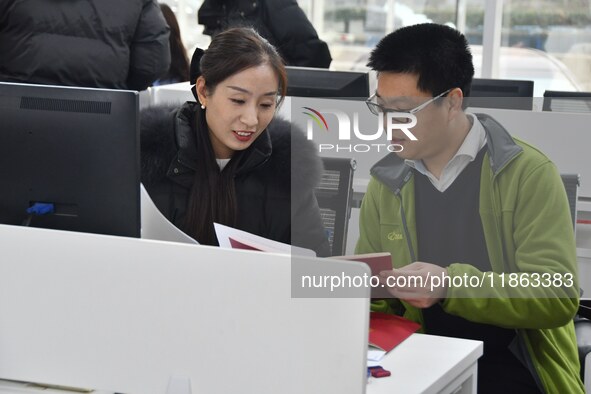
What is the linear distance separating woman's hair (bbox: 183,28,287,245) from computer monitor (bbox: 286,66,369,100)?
1.22ft

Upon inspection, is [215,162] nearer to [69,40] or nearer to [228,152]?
[228,152]

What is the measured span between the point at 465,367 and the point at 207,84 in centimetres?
110

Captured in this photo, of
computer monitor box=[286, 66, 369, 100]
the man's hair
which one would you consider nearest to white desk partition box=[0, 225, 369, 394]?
the man's hair

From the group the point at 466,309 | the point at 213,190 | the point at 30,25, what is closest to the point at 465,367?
the point at 466,309

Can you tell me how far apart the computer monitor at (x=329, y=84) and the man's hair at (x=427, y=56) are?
74 cm

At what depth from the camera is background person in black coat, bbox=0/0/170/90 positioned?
131 inches

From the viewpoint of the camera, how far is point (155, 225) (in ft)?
6.32

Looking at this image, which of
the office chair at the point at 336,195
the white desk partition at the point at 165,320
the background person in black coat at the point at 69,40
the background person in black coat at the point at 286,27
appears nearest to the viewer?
the white desk partition at the point at 165,320

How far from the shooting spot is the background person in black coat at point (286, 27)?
Result: 404cm

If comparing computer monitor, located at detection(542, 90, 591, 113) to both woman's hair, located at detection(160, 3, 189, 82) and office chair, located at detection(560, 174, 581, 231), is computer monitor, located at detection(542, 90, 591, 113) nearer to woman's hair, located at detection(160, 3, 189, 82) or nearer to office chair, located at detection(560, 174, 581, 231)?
office chair, located at detection(560, 174, 581, 231)

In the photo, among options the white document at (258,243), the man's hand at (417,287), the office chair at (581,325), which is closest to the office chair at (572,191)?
the office chair at (581,325)

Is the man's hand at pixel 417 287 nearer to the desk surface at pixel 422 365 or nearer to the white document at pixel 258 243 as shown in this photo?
the desk surface at pixel 422 365

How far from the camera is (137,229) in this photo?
183 centimetres

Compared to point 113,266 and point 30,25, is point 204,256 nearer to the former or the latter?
point 113,266
